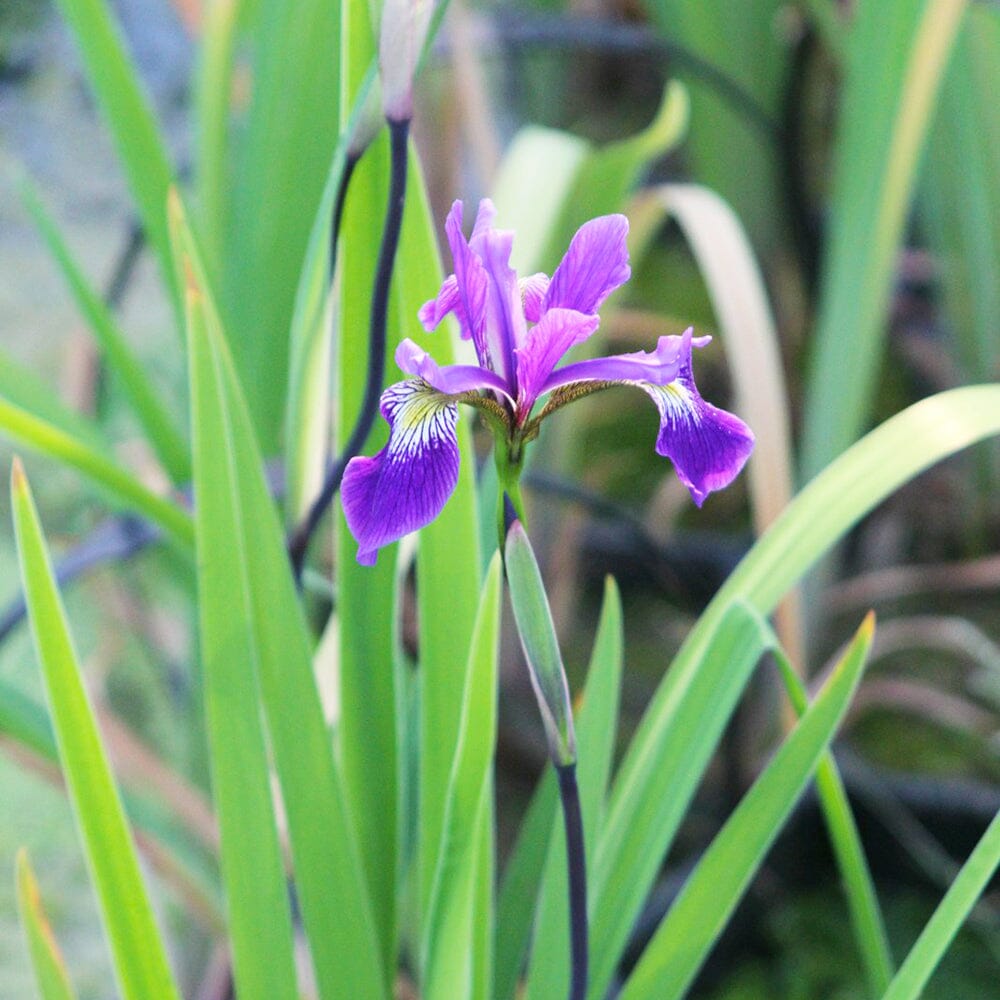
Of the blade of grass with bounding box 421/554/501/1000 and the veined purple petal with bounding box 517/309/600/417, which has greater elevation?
the veined purple petal with bounding box 517/309/600/417

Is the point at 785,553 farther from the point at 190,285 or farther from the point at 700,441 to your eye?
the point at 190,285

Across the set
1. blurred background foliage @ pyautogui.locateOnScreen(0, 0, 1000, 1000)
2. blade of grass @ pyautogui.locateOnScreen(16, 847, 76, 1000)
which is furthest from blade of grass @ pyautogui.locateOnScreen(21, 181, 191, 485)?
blade of grass @ pyautogui.locateOnScreen(16, 847, 76, 1000)

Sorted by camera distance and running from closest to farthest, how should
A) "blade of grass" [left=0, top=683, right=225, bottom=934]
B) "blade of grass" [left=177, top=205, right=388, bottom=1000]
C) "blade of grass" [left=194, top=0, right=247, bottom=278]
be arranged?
"blade of grass" [left=177, top=205, right=388, bottom=1000], "blade of grass" [left=0, top=683, right=225, bottom=934], "blade of grass" [left=194, top=0, right=247, bottom=278]

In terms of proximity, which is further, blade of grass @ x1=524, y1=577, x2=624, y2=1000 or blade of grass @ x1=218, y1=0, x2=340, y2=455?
blade of grass @ x1=218, y1=0, x2=340, y2=455

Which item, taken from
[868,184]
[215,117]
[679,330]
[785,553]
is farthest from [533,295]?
[679,330]

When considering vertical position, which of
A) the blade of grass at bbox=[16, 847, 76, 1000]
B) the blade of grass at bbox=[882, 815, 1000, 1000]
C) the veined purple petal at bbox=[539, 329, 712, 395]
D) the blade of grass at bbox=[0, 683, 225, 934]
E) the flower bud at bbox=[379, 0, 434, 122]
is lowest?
the blade of grass at bbox=[0, 683, 225, 934]

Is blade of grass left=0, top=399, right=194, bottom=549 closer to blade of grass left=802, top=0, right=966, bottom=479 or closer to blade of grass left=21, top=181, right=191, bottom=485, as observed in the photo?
blade of grass left=21, top=181, right=191, bottom=485

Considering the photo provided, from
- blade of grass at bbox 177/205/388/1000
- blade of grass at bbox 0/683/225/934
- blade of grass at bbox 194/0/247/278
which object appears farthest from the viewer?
blade of grass at bbox 194/0/247/278
